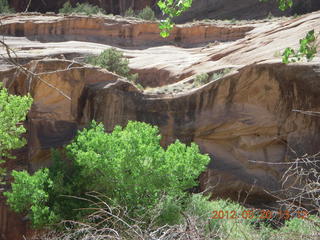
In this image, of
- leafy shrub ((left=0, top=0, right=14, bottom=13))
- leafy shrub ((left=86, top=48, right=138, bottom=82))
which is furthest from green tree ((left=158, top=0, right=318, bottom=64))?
leafy shrub ((left=0, top=0, right=14, bottom=13))

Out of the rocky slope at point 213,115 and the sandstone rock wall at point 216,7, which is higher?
the sandstone rock wall at point 216,7

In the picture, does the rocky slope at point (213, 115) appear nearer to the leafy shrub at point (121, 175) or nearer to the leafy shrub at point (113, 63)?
the leafy shrub at point (121, 175)

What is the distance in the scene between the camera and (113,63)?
21797mm

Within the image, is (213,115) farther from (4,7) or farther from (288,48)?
(4,7)

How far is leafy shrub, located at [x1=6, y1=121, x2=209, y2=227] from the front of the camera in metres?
11.3

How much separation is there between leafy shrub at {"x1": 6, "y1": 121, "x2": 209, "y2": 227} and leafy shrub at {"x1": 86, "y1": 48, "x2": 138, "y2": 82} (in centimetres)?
914

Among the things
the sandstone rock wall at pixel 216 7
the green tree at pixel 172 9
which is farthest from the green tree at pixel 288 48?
the sandstone rock wall at pixel 216 7

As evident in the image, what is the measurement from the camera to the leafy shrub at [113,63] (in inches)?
846

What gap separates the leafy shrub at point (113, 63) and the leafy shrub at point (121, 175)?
914cm

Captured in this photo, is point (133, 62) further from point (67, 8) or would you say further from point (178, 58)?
point (67, 8)

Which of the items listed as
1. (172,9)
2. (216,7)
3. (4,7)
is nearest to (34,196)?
(172,9)

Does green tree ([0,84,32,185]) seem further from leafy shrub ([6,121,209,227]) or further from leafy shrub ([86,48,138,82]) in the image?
leafy shrub ([86,48,138,82])

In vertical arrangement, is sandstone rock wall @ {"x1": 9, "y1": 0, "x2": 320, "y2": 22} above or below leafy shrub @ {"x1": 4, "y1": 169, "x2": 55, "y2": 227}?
above

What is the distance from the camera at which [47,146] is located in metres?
16.1
